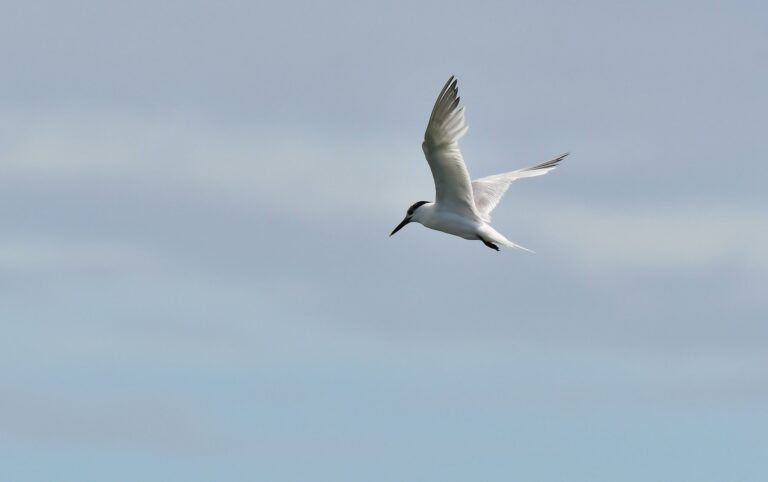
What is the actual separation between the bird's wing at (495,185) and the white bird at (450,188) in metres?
0.07

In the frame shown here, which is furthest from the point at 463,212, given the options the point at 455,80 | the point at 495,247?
the point at 455,80

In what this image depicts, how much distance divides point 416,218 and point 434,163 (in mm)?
2560

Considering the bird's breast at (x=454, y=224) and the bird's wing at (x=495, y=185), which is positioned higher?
the bird's wing at (x=495, y=185)

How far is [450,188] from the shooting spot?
1492 inches

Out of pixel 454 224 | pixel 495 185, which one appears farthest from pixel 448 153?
Answer: pixel 495 185

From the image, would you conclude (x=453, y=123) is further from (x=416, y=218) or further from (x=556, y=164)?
(x=556, y=164)

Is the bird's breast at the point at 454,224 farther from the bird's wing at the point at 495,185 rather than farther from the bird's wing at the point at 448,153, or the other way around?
the bird's wing at the point at 495,185

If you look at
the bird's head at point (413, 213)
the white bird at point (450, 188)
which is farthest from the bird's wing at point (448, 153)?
the bird's head at point (413, 213)

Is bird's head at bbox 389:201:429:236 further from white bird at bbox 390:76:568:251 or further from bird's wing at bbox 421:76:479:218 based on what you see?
bird's wing at bbox 421:76:479:218

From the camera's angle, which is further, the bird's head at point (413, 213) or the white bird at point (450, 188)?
the bird's head at point (413, 213)

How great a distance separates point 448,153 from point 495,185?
634 centimetres

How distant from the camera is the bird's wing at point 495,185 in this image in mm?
41562

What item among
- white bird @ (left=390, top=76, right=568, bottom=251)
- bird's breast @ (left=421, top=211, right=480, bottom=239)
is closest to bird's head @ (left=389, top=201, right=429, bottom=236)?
white bird @ (left=390, top=76, right=568, bottom=251)

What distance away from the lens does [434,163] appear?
122 feet
